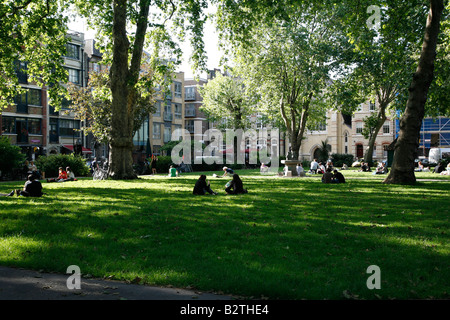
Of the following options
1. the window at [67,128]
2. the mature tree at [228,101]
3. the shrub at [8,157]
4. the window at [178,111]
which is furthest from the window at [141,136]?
the shrub at [8,157]

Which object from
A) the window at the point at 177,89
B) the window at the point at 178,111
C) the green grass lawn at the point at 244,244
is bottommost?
the green grass lawn at the point at 244,244

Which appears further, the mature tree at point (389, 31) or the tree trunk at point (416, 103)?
the mature tree at point (389, 31)

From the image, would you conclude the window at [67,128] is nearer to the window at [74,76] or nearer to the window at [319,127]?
the window at [74,76]

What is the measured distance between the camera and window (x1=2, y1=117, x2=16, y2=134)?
39.7 metres

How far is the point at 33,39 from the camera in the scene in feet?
69.7

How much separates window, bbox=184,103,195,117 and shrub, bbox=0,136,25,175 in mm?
47026

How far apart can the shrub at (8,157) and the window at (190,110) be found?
154 feet

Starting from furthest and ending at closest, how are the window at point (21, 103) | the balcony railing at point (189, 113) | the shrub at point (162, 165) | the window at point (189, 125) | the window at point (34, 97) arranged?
the window at point (189, 125)
the balcony railing at point (189, 113)
the window at point (34, 97)
the window at point (21, 103)
the shrub at point (162, 165)

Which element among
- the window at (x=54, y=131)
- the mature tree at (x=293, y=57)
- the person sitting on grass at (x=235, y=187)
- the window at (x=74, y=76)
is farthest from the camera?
the window at (x=74, y=76)

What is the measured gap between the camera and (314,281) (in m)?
5.20

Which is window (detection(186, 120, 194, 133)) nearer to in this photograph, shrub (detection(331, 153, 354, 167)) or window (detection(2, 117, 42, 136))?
shrub (detection(331, 153, 354, 167))

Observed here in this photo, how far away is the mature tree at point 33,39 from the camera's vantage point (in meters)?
17.9
